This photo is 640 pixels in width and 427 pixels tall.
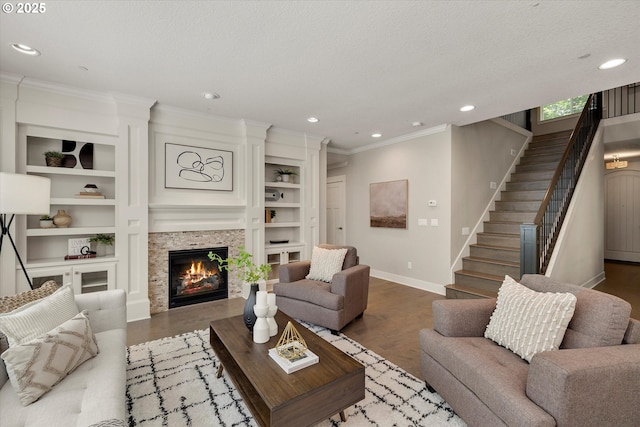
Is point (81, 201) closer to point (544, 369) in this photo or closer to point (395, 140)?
point (544, 369)

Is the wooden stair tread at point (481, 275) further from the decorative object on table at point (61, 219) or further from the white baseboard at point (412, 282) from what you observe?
the decorative object on table at point (61, 219)

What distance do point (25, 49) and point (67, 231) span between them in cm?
180

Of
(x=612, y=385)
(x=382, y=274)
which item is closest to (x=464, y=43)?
(x=612, y=385)

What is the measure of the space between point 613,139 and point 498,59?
436cm

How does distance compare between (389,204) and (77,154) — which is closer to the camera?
(77,154)

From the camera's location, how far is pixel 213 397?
6.68ft

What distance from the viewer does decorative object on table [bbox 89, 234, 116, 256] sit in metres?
3.51

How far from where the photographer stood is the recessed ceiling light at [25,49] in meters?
2.39

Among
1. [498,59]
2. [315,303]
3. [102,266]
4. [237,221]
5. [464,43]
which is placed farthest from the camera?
[237,221]

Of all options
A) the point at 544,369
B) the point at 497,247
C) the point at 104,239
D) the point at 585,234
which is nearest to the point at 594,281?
the point at 585,234

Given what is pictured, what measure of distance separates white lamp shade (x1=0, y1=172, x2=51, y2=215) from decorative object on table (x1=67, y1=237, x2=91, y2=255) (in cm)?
114

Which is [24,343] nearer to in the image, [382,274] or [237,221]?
[237,221]

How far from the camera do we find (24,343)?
1.51m

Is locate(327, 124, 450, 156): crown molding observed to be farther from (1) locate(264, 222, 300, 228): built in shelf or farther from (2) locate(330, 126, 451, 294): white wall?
(1) locate(264, 222, 300, 228): built in shelf
